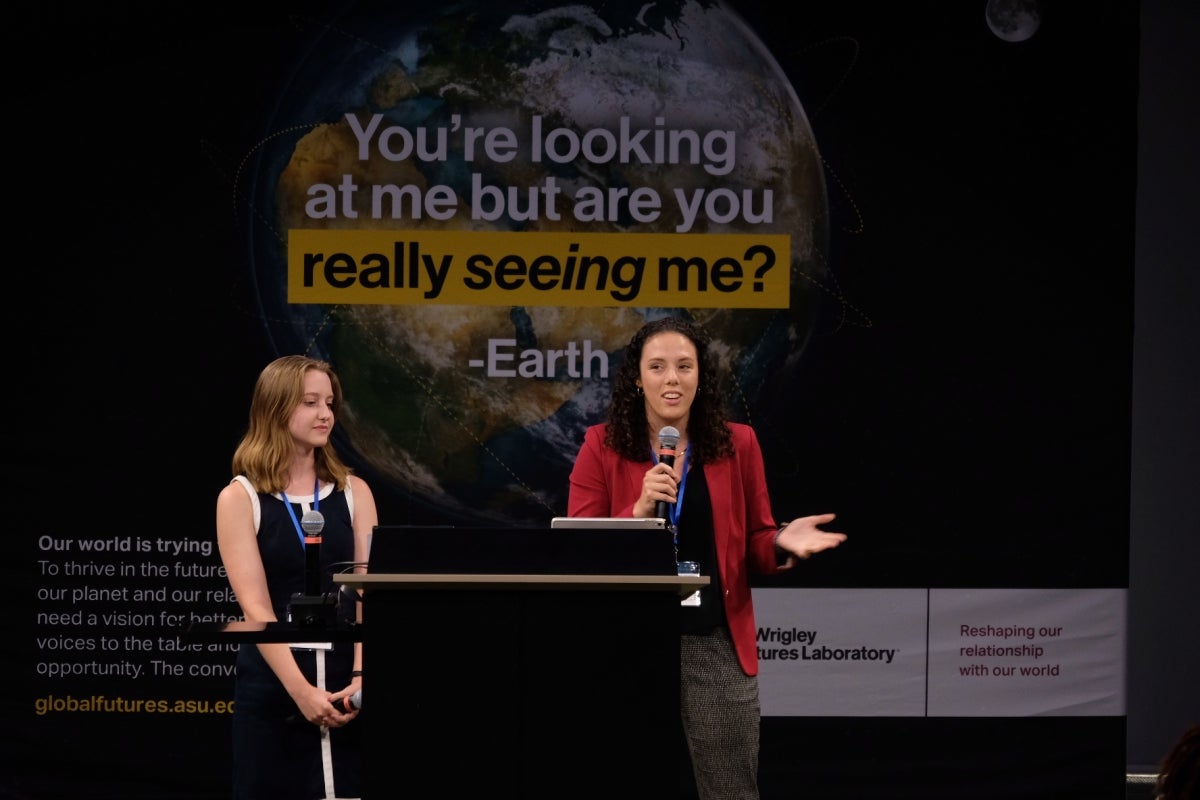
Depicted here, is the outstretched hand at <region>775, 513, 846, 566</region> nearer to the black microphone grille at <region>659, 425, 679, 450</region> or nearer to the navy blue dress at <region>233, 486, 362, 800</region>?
the black microphone grille at <region>659, 425, 679, 450</region>

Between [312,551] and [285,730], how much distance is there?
498mm

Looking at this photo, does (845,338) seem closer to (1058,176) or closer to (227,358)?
(1058,176)

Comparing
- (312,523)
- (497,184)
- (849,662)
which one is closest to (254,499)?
(312,523)

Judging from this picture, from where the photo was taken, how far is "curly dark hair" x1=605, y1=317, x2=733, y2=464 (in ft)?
A: 11.1

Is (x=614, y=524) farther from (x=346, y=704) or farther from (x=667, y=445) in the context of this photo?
(x=346, y=704)

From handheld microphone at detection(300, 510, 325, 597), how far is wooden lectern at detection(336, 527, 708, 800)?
41 centimetres

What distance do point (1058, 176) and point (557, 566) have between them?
366 cm

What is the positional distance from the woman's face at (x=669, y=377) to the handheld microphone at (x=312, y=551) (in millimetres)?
901

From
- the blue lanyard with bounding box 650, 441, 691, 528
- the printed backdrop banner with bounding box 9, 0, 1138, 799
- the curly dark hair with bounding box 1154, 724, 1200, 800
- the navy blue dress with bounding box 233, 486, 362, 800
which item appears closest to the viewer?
the curly dark hair with bounding box 1154, 724, 1200, 800

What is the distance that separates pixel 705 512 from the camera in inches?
131

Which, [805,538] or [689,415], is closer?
[805,538]

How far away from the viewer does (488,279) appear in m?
5.43

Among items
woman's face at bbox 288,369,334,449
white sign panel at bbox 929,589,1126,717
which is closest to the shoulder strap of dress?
woman's face at bbox 288,369,334,449

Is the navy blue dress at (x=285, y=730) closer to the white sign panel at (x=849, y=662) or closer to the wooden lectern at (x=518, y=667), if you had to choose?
the wooden lectern at (x=518, y=667)
